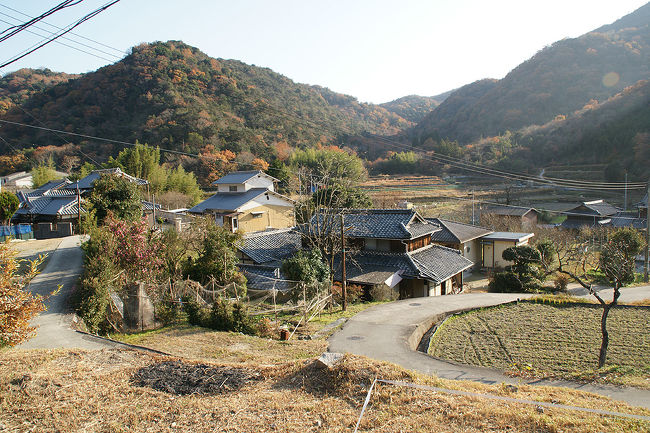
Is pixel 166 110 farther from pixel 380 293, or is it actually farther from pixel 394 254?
pixel 380 293

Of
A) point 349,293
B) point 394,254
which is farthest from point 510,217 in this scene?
point 349,293

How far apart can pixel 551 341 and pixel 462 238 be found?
13760mm

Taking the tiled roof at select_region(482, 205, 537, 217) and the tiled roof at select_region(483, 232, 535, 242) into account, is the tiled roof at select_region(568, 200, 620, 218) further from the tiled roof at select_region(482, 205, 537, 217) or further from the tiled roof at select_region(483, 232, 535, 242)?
the tiled roof at select_region(483, 232, 535, 242)

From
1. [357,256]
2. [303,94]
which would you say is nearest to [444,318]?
[357,256]

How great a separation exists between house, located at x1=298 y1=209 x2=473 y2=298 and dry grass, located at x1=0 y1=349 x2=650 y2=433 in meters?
12.0

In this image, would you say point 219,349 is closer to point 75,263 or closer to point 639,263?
point 75,263

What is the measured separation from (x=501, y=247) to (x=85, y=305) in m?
24.8

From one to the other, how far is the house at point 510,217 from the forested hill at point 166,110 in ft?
98.6

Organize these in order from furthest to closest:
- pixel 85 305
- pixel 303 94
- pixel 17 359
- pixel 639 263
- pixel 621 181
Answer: pixel 303 94 < pixel 621 181 < pixel 639 263 < pixel 85 305 < pixel 17 359

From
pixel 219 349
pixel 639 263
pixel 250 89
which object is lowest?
pixel 639 263

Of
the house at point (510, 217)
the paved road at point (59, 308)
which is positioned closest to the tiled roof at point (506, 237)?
the house at point (510, 217)

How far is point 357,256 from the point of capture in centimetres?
2131

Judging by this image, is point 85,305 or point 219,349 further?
point 85,305

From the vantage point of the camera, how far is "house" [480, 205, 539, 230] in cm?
3347
